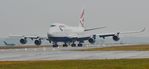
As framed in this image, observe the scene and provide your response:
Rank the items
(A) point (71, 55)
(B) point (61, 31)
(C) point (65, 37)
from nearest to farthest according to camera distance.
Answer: (A) point (71, 55)
(B) point (61, 31)
(C) point (65, 37)

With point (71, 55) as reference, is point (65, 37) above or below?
below

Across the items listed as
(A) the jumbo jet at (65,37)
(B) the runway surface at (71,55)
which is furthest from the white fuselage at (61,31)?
(B) the runway surface at (71,55)

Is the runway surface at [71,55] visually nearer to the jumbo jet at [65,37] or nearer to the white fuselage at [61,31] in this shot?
the white fuselage at [61,31]

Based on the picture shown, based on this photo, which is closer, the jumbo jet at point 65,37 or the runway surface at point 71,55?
the runway surface at point 71,55

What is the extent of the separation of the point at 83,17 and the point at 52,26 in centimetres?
2821

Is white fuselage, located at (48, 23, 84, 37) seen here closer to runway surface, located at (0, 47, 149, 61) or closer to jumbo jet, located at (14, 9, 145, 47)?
jumbo jet, located at (14, 9, 145, 47)

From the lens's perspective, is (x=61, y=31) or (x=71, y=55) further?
(x=61, y=31)

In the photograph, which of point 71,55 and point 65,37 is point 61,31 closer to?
point 65,37

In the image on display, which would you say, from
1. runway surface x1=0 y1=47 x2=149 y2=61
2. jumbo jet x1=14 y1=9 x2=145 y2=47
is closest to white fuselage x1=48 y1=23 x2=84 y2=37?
jumbo jet x1=14 y1=9 x2=145 y2=47

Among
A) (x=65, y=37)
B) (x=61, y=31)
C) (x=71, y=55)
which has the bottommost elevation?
(x=65, y=37)

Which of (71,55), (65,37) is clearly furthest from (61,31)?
(71,55)

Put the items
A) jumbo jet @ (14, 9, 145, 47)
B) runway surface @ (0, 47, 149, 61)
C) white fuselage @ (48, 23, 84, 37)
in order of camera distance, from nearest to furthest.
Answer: runway surface @ (0, 47, 149, 61)
white fuselage @ (48, 23, 84, 37)
jumbo jet @ (14, 9, 145, 47)

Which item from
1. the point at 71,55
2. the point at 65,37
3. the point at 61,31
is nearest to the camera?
the point at 71,55

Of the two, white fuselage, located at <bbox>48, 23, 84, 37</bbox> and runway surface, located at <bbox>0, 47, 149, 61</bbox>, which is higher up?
runway surface, located at <bbox>0, 47, 149, 61</bbox>
